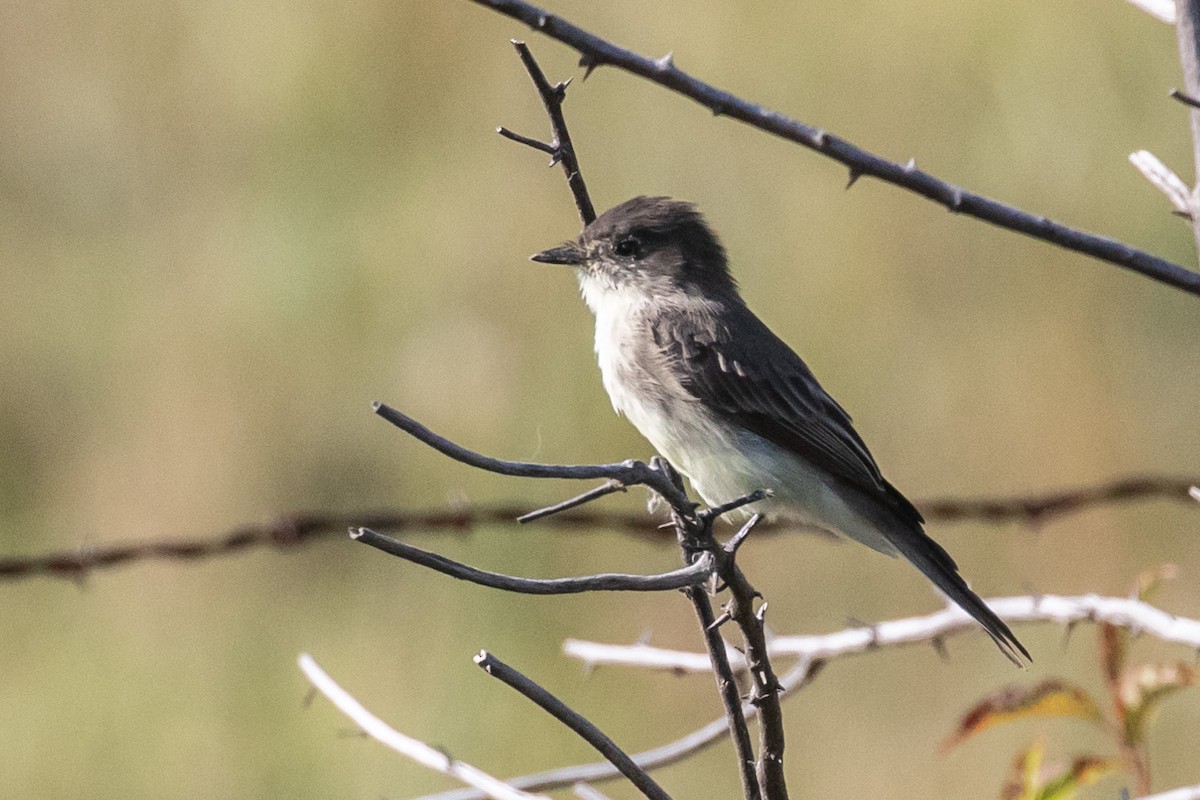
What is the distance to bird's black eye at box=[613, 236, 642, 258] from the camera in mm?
3334

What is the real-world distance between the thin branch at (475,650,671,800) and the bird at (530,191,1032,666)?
159cm

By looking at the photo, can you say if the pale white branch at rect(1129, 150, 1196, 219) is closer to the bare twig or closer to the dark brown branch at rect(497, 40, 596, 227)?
the bare twig

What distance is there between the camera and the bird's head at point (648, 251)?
3301 millimetres

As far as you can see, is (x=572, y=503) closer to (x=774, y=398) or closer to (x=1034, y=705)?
(x=1034, y=705)

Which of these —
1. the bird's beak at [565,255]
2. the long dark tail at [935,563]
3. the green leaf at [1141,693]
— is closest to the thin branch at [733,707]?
the green leaf at [1141,693]

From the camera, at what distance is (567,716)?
1.30 m

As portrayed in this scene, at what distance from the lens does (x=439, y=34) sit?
4516 millimetres

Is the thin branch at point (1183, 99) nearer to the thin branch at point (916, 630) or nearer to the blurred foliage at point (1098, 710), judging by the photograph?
the thin branch at point (916, 630)

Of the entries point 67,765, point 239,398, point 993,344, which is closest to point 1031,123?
point 993,344

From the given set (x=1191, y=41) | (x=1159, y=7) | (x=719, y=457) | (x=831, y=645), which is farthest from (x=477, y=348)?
(x=1191, y=41)

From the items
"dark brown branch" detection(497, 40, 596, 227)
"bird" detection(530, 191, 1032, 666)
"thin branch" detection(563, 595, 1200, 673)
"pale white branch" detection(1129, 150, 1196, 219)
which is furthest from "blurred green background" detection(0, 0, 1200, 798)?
"dark brown branch" detection(497, 40, 596, 227)

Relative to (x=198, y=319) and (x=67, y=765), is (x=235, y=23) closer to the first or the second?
(x=198, y=319)

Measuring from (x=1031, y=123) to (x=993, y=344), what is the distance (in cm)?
62

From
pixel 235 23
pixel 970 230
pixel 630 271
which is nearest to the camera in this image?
pixel 630 271
